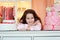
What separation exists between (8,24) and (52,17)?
31cm

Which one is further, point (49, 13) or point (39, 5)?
point (39, 5)

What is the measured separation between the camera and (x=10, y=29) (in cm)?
104

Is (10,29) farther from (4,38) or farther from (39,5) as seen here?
(39,5)

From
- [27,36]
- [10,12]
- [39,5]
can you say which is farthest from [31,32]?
[39,5]

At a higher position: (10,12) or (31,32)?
(10,12)

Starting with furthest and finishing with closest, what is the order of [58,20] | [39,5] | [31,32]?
[39,5]
[58,20]
[31,32]

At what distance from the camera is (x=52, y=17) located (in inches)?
42.4

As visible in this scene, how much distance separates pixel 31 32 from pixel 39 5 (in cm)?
234

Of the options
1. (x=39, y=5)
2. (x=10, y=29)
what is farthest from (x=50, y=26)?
(x=39, y=5)

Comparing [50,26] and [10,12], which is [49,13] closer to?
[50,26]

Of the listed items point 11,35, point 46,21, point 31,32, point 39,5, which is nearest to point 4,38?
point 11,35

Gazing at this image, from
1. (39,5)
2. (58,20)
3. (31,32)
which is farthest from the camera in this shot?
(39,5)

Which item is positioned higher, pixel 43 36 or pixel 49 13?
pixel 49 13

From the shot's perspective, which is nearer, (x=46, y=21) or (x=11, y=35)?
(x=11, y=35)
